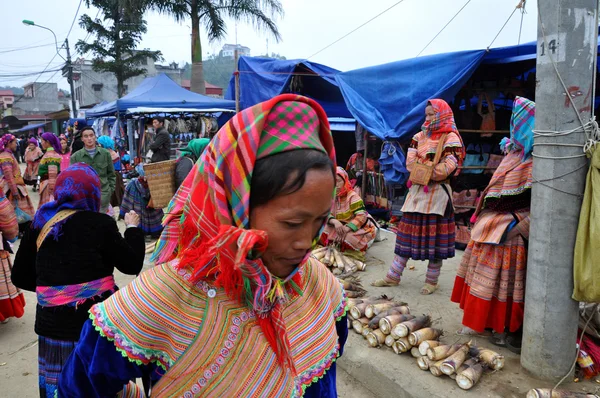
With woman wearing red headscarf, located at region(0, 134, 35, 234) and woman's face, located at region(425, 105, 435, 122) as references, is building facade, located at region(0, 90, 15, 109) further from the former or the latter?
woman's face, located at region(425, 105, 435, 122)

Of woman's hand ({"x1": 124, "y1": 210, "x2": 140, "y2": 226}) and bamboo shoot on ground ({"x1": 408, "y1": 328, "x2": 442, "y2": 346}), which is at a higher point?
woman's hand ({"x1": 124, "y1": 210, "x2": 140, "y2": 226})

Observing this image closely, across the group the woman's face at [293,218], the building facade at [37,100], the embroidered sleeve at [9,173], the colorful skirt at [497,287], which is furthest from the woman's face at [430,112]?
the building facade at [37,100]

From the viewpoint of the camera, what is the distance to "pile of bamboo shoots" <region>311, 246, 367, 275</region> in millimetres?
5621

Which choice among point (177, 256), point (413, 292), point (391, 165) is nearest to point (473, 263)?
point (413, 292)

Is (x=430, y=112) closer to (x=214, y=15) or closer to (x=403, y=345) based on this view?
(x=403, y=345)

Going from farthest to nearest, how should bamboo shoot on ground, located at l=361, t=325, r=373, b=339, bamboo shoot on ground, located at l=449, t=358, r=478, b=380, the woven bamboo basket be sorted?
the woven bamboo basket < bamboo shoot on ground, located at l=361, t=325, r=373, b=339 < bamboo shoot on ground, located at l=449, t=358, r=478, b=380

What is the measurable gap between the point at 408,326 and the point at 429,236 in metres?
1.34

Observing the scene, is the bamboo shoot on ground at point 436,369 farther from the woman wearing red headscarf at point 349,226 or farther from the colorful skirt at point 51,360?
the woman wearing red headscarf at point 349,226

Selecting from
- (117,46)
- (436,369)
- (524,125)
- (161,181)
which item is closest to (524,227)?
(524,125)

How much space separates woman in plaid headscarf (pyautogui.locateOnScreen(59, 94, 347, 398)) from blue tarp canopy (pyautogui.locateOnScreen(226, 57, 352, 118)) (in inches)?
300

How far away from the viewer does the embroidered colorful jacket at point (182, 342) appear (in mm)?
1094

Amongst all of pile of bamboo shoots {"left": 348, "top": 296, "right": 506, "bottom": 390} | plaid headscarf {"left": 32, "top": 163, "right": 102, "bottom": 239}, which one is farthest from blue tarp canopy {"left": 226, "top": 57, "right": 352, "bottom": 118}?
plaid headscarf {"left": 32, "top": 163, "right": 102, "bottom": 239}

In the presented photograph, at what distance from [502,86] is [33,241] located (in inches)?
259

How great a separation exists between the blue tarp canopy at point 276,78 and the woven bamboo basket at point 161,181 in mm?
3368
